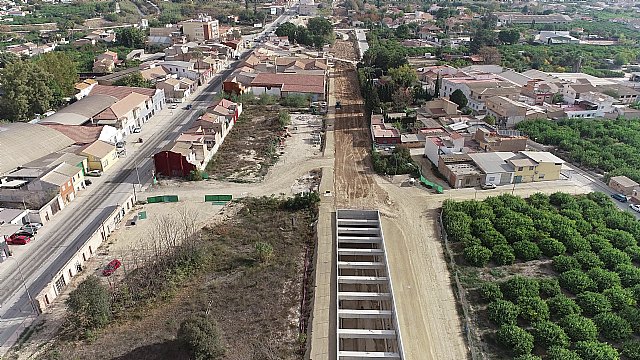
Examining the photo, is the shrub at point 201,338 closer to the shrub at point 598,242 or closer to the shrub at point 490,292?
the shrub at point 490,292

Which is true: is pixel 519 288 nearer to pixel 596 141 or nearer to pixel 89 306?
pixel 89 306

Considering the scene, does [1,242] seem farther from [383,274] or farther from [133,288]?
[383,274]

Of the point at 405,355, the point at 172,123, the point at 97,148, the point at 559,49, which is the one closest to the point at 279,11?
the point at 559,49

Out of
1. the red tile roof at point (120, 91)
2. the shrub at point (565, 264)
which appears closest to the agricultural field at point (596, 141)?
the shrub at point (565, 264)

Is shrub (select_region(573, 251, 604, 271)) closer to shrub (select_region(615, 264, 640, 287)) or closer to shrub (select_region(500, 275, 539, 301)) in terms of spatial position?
shrub (select_region(615, 264, 640, 287))

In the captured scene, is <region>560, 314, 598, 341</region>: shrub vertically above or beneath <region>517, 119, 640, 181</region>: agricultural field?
beneath

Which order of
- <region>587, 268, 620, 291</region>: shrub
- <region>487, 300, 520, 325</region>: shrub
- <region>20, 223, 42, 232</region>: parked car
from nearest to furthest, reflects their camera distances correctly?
<region>487, 300, 520, 325</region>: shrub
<region>587, 268, 620, 291</region>: shrub
<region>20, 223, 42, 232</region>: parked car

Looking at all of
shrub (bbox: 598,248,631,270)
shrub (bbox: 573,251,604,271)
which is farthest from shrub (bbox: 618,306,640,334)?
shrub (bbox: 598,248,631,270)
